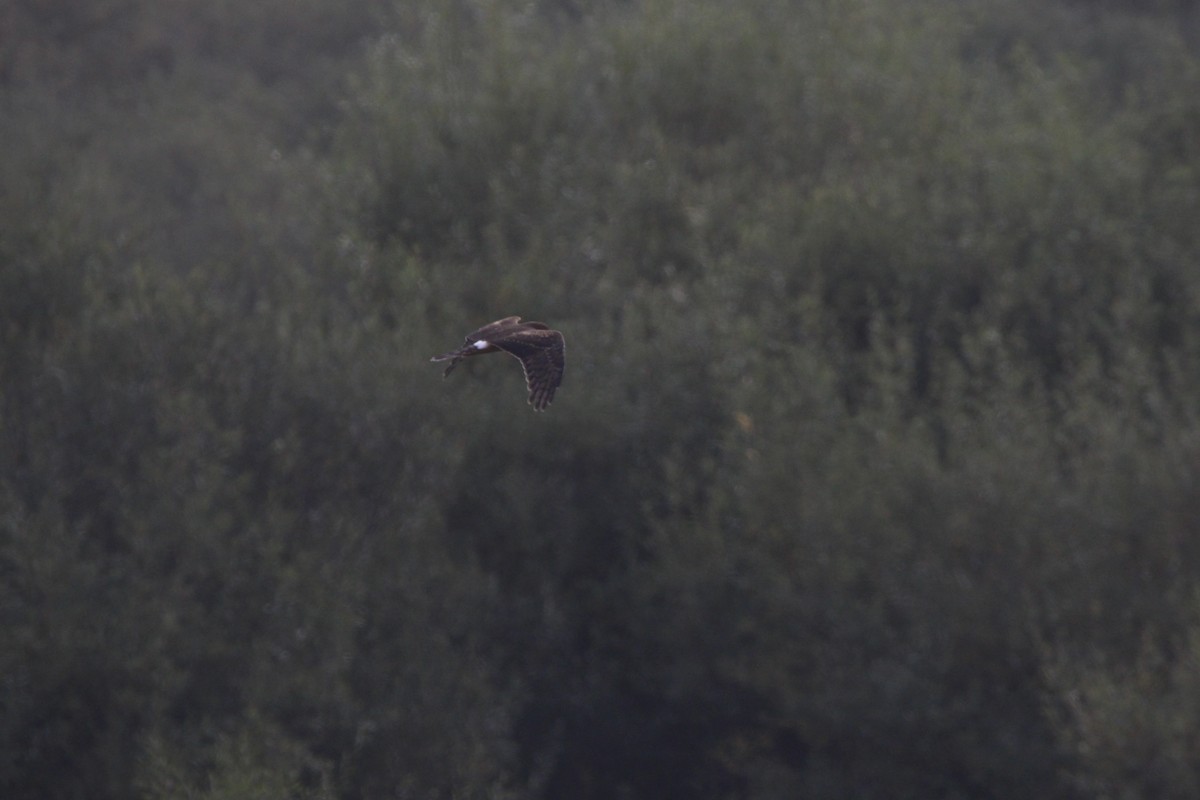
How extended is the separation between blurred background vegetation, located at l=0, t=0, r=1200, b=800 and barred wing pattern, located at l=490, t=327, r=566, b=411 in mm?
6010

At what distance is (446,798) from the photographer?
13125 mm

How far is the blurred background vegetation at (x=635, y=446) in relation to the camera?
498 inches

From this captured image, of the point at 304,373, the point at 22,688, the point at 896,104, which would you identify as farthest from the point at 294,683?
the point at 896,104

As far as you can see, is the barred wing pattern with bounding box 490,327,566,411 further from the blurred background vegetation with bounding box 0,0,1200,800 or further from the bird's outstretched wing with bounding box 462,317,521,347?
the blurred background vegetation with bounding box 0,0,1200,800

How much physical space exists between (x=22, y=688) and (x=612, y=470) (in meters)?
6.09

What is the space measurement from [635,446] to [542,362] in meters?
8.44

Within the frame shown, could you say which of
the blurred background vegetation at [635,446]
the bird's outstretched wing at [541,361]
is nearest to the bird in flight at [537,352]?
the bird's outstretched wing at [541,361]

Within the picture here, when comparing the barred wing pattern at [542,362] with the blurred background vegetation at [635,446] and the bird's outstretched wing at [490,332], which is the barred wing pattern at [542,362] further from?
the blurred background vegetation at [635,446]

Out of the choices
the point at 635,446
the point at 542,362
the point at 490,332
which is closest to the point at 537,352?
the point at 542,362

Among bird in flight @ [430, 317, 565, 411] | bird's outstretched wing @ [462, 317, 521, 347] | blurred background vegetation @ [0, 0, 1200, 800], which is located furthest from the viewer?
blurred background vegetation @ [0, 0, 1200, 800]

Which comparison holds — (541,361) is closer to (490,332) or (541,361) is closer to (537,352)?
(537,352)

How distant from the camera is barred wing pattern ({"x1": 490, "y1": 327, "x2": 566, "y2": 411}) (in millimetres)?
6516

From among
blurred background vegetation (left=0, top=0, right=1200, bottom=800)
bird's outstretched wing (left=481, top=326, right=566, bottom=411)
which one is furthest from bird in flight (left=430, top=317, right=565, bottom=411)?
blurred background vegetation (left=0, top=0, right=1200, bottom=800)

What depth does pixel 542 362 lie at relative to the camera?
6.74 metres
